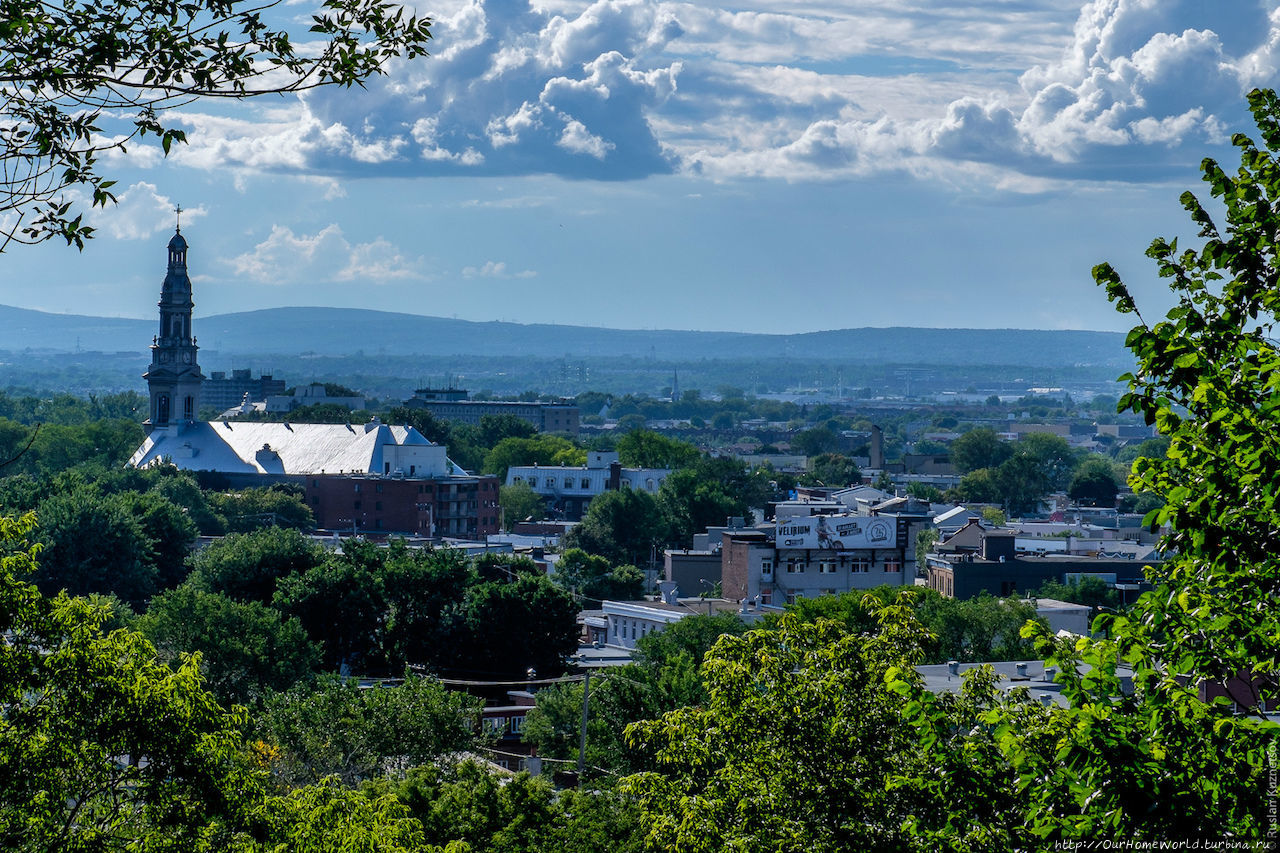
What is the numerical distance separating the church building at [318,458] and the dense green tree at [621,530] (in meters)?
11.9

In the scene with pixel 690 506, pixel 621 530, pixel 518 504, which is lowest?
pixel 518 504

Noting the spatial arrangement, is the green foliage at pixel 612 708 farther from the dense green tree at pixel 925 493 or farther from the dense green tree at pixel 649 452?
the dense green tree at pixel 649 452

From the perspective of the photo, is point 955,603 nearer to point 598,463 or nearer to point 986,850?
point 986,850

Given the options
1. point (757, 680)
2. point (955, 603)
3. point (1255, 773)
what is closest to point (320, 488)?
point (955, 603)

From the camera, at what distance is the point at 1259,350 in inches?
428

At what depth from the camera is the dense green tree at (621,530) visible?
350 ft

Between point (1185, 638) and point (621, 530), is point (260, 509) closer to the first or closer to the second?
point (621, 530)

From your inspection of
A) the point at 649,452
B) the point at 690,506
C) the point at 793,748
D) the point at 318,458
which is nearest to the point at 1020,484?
the point at 649,452

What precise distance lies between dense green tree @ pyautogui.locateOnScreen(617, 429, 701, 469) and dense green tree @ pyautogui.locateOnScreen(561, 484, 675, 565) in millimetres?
46340

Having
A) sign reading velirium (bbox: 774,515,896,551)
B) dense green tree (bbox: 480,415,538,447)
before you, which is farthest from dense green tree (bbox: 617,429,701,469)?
sign reading velirium (bbox: 774,515,896,551)

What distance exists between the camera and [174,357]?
130m

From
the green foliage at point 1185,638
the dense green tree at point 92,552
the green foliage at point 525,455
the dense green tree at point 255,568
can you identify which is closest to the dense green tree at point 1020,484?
the green foliage at point 525,455

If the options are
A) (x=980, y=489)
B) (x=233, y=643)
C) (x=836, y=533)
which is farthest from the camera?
(x=980, y=489)

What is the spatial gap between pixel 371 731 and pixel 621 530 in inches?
2933
